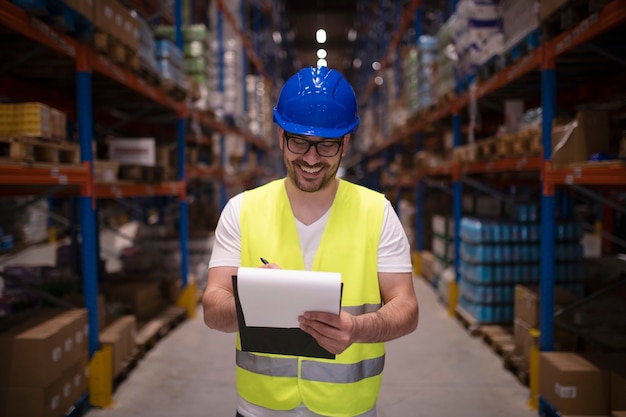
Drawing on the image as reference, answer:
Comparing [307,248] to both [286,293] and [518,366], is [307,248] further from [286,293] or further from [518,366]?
[518,366]

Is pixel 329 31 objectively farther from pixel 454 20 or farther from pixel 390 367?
pixel 390 367

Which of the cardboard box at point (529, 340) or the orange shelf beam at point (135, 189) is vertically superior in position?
the orange shelf beam at point (135, 189)

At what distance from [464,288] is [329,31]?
22523 millimetres

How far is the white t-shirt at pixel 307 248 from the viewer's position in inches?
70.6

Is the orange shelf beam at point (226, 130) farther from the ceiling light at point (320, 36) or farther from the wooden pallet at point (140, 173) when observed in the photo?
the ceiling light at point (320, 36)

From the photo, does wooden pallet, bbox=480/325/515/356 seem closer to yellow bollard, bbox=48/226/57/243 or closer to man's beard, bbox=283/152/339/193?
man's beard, bbox=283/152/339/193

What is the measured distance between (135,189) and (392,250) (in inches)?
162

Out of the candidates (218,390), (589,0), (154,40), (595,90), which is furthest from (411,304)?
(154,40)

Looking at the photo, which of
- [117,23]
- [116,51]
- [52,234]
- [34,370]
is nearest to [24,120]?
[116,51]

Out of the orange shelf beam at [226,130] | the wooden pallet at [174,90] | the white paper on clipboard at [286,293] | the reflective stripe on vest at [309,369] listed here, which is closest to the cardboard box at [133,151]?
the wooden pallet at [174,90]

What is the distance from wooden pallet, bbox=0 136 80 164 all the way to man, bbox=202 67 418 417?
200 cm

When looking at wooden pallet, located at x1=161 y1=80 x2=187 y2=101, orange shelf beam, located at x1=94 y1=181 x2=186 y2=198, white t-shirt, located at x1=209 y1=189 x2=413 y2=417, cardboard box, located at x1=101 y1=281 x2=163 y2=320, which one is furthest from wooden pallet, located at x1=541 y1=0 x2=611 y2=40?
cardboard box, located at x1=101 y1=281 x2=163 y2=320

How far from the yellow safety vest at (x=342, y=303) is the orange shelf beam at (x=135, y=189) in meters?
3.17

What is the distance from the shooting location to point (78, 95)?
406 centimetres
